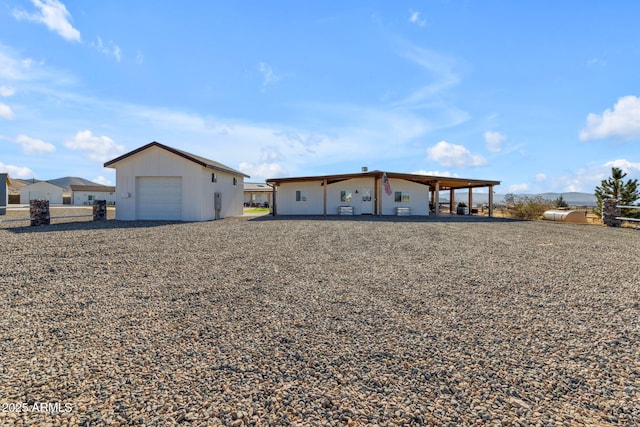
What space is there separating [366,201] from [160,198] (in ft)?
42.4

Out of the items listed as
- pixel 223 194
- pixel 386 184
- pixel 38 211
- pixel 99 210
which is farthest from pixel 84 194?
pixel 386 184

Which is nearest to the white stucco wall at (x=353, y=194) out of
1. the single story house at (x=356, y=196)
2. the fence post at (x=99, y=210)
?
the single story house at (x=356, y=196)

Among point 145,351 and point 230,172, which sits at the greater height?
point 230,172

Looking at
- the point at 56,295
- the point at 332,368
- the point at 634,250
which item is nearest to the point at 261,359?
the point at 332,368

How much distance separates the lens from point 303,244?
8820 millimetres

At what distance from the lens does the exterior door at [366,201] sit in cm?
2266

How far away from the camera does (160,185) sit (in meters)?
16.1

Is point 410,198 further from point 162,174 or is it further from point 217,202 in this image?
point 162,174

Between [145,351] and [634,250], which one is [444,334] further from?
[634,250]

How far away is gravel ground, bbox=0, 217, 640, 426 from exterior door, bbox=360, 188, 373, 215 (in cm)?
1618

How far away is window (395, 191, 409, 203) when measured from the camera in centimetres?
2273

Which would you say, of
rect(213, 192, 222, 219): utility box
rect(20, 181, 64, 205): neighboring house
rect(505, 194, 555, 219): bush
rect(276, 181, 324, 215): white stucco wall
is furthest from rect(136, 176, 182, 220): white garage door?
rect(20, 181, 64, 205): neighboring house

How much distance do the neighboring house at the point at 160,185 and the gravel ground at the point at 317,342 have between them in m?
9.46

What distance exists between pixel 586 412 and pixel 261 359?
7.94 ft
